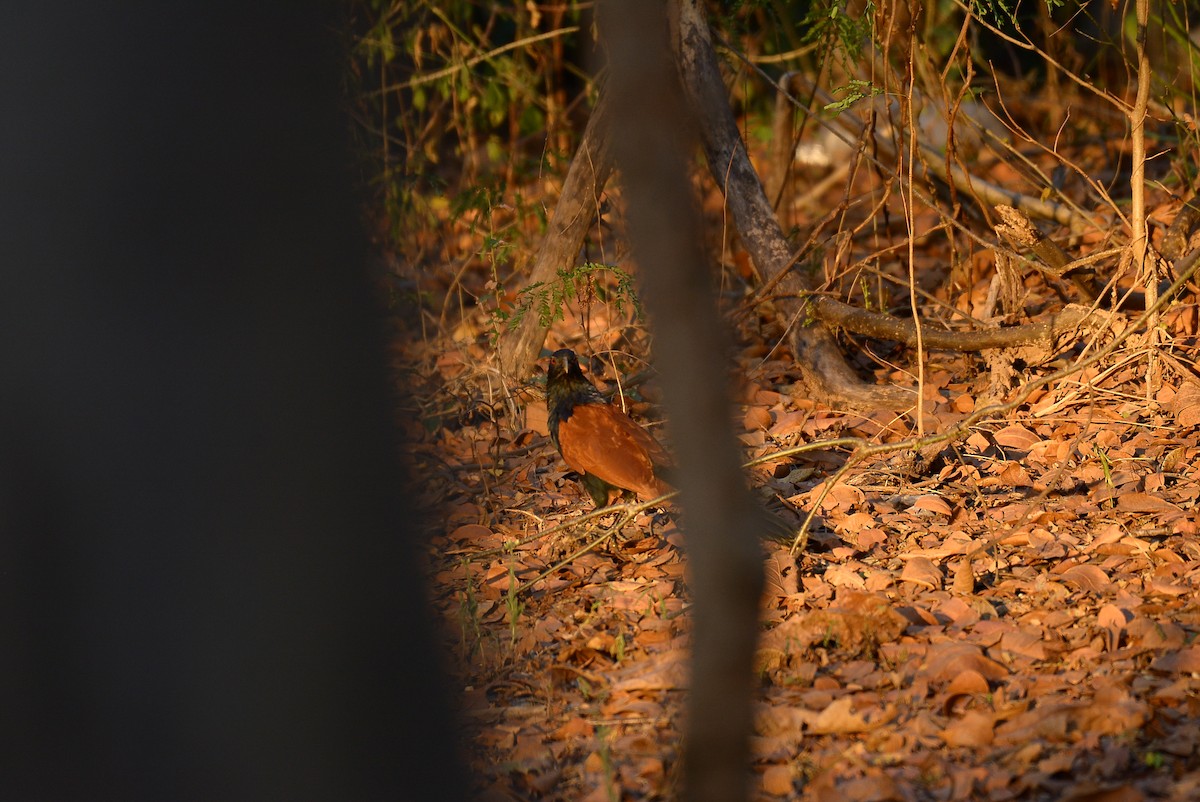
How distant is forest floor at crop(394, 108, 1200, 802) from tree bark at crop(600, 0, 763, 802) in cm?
16

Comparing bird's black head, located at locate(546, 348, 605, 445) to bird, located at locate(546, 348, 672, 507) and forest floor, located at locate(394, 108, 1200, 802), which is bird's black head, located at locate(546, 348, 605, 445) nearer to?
bird, located at locate(546, 348, 672, 507)

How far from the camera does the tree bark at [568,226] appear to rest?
4602 millimetres

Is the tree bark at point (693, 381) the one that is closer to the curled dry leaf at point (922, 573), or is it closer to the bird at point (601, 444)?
the curled dry leaf at point (922, 573)

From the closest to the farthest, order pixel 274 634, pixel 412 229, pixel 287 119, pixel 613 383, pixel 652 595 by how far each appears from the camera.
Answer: pixel 287 119, pixel 274 634, pixel 652 595, pixel 613 383, pixel 412 229

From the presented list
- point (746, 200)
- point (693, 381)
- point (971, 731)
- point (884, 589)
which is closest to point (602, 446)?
point (884, 589)

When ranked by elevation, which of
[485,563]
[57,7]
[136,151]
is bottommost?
[485,563]

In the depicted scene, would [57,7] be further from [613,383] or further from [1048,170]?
[1048,170]

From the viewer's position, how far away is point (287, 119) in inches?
73.0

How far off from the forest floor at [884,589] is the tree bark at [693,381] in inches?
6.4

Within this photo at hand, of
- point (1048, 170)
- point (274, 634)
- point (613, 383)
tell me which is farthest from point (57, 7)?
point (1048, 170)

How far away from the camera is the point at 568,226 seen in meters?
4.68

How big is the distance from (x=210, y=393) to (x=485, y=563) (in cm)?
189

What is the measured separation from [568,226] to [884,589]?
2198mm

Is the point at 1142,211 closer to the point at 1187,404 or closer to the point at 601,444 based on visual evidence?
the point at 1187,404
